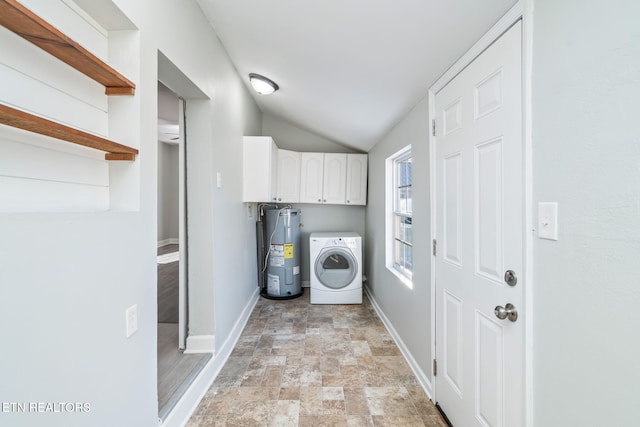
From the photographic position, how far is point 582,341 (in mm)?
791

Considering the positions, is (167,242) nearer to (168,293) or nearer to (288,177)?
(168,293)

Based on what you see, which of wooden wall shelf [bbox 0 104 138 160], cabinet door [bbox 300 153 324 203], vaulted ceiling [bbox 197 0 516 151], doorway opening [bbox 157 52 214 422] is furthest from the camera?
cabinet door [bbox 300 153 324 203]

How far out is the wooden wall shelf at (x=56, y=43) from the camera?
0.65 meters

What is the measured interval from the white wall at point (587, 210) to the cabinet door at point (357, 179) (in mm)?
2964

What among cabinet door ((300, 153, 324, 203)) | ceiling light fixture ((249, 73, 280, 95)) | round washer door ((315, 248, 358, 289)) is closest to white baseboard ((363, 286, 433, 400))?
round washer door ((315, 248, 358, 289))

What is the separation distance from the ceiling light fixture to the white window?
1.44m

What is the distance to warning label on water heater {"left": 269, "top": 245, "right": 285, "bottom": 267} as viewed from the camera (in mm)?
3682

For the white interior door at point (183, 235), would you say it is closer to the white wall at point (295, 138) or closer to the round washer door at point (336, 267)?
the round washer door at point (336, 267)

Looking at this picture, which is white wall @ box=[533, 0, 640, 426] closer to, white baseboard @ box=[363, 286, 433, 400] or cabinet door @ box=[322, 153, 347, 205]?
white baseboard @ box=[363, 286, 433, 400]

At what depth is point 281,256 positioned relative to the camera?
3.69 meters

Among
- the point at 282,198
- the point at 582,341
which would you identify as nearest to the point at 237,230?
the point at 282,198

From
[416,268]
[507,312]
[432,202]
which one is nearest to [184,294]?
[416,268]

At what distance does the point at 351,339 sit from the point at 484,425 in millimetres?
1430

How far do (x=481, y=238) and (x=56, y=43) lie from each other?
174 cm
